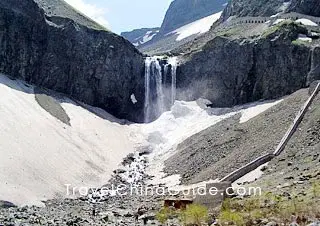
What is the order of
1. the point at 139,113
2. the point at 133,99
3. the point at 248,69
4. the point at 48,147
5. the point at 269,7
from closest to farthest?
the point at 48,147, the point at 248,69, the point at 139,113, the point at 133,99, the point at 269,7

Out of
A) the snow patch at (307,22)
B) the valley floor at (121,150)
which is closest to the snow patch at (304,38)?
the snow patch at (307,22)

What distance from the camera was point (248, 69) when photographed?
66.9 metres

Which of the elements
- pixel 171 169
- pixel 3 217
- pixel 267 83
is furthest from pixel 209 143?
pixel 3 217

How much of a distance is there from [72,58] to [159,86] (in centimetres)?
1229

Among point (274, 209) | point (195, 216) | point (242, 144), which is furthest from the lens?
point (242, 144)

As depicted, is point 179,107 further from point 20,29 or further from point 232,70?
point 20,29

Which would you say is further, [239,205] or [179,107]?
[179,107]

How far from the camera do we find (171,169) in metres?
48.6

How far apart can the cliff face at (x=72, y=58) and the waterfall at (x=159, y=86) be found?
101cm

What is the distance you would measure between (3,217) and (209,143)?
Answer: 26396 millimetres

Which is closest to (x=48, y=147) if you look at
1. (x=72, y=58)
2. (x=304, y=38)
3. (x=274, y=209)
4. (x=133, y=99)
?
(x=72, y=58)

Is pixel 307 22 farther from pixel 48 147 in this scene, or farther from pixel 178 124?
pixel 48 147

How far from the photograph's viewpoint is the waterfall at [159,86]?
239 ft

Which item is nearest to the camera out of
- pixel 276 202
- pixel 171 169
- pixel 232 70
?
pixel 276 202
